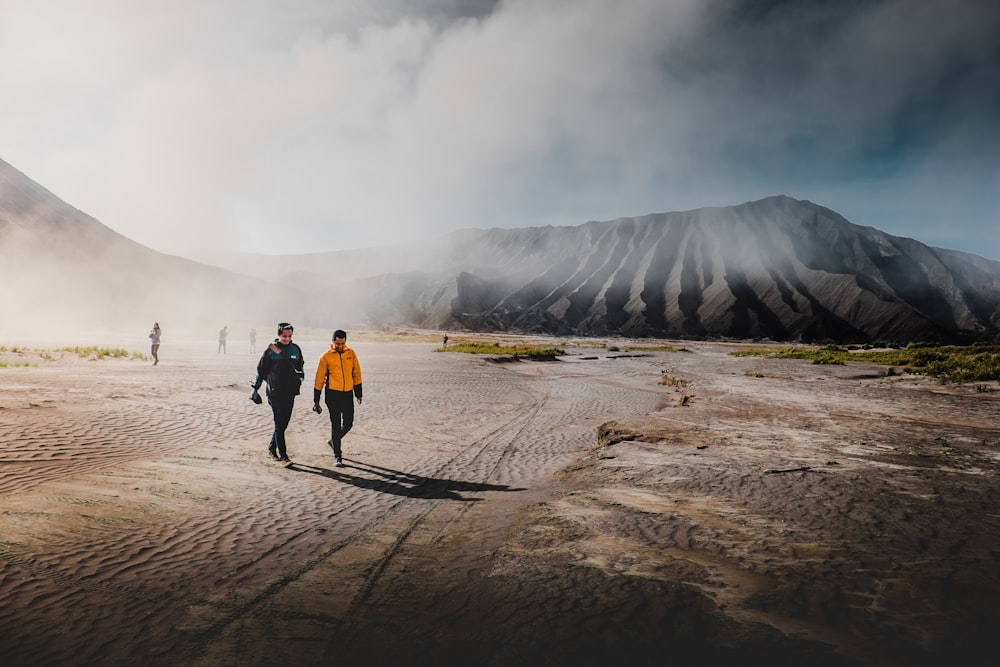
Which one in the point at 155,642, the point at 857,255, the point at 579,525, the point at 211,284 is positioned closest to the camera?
the point at 155,642

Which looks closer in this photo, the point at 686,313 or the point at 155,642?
the point at 155,642

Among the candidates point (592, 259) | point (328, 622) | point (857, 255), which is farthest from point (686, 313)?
point (328, 622)

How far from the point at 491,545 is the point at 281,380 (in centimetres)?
455

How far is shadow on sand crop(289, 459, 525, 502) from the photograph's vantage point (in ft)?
21.7

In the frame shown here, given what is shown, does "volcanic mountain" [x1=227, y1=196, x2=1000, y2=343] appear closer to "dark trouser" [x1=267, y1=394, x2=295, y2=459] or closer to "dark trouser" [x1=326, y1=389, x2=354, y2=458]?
"dark trouser" [x1=326, y1=389, x2=354, y2=458]

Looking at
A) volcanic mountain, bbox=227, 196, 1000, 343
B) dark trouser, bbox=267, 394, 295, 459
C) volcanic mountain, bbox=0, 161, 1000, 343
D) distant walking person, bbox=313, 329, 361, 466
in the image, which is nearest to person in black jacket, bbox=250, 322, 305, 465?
dark trouser, bbox=267, 394, 295, 459

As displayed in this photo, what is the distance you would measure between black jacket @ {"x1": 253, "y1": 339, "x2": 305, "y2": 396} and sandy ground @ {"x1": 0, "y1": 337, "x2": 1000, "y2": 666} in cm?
115

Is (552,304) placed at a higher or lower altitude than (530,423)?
higher

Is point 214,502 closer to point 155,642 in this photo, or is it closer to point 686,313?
point 155,642

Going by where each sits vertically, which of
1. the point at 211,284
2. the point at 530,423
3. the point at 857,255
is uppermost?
the point at 857,255

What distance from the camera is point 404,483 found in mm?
7059

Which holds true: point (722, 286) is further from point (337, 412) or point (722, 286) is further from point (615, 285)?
point (337, 412)

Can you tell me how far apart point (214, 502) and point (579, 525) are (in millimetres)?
4208

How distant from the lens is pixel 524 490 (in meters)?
6.85
